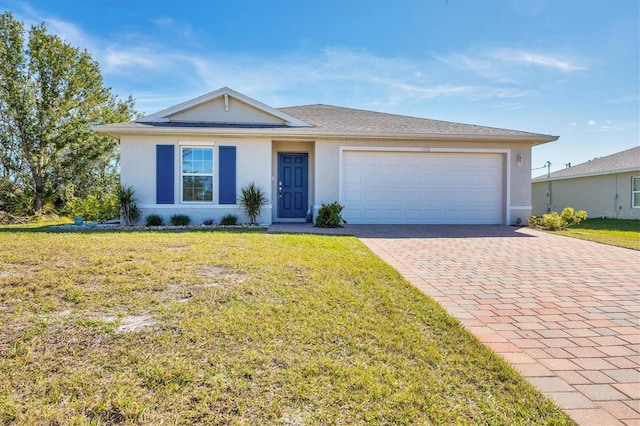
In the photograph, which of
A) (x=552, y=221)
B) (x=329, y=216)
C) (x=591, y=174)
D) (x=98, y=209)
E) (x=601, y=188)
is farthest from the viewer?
(x=601, y=188)

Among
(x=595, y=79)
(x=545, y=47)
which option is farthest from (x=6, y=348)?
(x=595, y=79)

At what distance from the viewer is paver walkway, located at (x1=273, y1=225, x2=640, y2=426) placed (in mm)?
1929

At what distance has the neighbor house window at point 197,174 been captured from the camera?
9648 mm

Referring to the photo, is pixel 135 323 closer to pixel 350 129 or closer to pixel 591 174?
pixel 350 129

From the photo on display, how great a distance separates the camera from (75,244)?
5.70 meters

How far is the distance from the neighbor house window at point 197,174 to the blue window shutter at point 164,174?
349 millimetres

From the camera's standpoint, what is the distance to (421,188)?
10562mm

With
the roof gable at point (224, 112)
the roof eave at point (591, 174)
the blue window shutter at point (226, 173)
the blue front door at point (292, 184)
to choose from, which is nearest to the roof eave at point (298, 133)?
the blue window shutter at point (226, 173)

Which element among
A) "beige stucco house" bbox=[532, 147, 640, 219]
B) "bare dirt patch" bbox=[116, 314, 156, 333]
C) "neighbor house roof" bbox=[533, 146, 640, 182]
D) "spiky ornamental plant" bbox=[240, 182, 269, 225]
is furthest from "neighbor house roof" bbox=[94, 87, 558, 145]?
"beige stucco house" bbox=[532, 147, 640, 219]

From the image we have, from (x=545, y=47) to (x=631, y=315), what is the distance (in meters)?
10.0

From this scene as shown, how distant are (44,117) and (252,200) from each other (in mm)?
12184

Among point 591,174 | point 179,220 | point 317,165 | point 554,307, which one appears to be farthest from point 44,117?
point 591,174

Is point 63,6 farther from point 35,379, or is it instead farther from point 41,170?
point 35,379

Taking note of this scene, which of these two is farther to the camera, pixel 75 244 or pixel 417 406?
pixel 75 244
